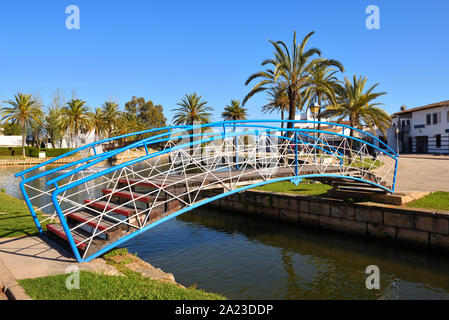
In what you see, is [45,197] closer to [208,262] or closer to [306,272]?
[208,262]

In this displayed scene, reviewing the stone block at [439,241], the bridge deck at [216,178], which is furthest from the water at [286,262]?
the bridge deck at [216,178]

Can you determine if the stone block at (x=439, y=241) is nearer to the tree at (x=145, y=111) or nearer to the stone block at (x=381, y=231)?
the stone block at (x=381, y=231)

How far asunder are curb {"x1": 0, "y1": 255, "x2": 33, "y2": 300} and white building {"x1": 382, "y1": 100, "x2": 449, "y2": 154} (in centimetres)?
3915

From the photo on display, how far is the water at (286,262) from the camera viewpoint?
7664 millimetres

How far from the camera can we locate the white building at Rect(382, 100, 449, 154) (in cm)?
3969

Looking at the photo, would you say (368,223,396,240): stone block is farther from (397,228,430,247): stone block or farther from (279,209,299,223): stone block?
(279,209,299,223): stone block

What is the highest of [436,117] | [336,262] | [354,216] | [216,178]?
[436,117]

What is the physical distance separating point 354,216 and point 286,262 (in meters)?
4.05

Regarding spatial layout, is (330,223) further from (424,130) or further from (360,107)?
(424,130)

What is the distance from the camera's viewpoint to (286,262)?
9.55 m

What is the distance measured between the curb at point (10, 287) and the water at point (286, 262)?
12.9ft

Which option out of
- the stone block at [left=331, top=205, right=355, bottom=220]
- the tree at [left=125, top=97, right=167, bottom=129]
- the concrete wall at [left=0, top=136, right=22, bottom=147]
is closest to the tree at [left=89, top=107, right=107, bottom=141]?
the concrete wall at [left=0, top=136, right=22, bottom=147]

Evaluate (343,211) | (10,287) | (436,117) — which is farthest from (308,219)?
(436,117)
